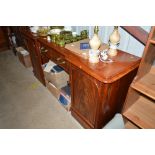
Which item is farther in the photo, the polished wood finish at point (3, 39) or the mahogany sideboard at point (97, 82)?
the polished wood finish at point (3, 39)

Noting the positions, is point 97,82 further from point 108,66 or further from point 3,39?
point 3,39

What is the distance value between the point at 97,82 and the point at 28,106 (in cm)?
129

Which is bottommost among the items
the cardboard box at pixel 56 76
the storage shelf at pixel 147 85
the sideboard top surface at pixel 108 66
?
the cardboard box at pixel 56 76

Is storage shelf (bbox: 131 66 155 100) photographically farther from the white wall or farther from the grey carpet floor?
the grey carpet floor

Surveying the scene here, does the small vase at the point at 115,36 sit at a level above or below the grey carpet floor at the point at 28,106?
above

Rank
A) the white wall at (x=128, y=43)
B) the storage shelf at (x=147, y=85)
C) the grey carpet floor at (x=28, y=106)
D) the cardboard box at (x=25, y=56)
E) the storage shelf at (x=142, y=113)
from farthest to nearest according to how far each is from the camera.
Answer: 1. the cardboard box at (x=25, y=56)
2. the grey carpet floor at (x=28, y=106)
3. the white wall at (x=128, y=43)
4. the storage shelf at (x=142, y=113)
5. the storage shelf at (x=147, y=85)

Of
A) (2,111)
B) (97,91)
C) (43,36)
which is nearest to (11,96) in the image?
(2,111)

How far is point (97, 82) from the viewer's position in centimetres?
121

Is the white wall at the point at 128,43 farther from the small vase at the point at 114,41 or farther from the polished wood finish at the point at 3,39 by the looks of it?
the polished wood finish at the point at 3,39

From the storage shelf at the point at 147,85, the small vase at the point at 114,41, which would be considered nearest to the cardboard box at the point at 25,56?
the small vase at the point at 114,41

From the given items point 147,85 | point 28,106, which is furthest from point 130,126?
point 28,106

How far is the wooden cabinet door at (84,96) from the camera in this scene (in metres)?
1.29

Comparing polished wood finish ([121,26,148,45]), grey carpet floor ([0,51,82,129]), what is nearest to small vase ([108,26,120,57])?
polished wood finish ([121,26,148,45])
